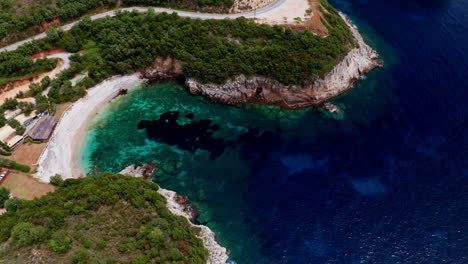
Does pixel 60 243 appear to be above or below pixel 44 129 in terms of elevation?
below

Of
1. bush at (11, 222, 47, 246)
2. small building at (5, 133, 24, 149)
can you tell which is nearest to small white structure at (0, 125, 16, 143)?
small building at (5, 133, 24, 149)

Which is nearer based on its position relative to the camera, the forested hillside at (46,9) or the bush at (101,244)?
the bush at (101,244)

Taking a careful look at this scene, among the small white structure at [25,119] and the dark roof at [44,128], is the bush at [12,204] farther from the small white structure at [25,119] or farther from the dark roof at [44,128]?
the small white structure at [25,119]

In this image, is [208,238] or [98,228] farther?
[208,238]

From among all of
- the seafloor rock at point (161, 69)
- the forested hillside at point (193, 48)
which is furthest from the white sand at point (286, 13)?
the seafloor rock at point (161, 69)

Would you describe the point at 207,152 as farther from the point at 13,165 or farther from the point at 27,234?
the point at 13,165

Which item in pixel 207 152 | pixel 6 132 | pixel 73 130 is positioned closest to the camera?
pixel 6 132

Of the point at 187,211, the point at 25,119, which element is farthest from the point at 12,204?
the point at 187,211
